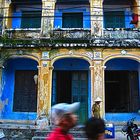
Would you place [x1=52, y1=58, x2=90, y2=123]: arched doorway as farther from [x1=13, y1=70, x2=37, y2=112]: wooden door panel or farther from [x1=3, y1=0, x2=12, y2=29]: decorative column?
[x1=3, y1=0, x2=12, y2=29]: decorative column

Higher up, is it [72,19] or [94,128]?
[72,19]

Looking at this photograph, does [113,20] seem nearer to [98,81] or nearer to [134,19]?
[134,19]

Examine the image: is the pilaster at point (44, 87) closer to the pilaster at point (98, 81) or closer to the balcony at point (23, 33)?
the balcony at point (23, 33)

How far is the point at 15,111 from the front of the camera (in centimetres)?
1283

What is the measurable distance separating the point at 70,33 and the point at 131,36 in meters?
2.89

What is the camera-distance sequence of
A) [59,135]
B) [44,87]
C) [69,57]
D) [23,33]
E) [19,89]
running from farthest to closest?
[19,89]
[23,33]
[69,57]
[44,87]
[59,135]

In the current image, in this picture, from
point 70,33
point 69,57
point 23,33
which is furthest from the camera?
point 23,33

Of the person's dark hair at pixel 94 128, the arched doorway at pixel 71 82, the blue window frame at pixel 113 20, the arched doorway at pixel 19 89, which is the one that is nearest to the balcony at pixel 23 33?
the arched doorway at pixel 19 89

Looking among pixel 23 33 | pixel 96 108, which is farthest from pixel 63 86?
pixel 23 33

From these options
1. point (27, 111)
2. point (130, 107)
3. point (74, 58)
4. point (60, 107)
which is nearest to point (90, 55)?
point (74, 58)

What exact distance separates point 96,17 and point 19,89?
17.1ft

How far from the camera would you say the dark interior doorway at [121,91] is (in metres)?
12.7

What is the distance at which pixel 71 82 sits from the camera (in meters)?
13.1

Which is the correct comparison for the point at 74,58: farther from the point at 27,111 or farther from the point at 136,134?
the point at 136,134
